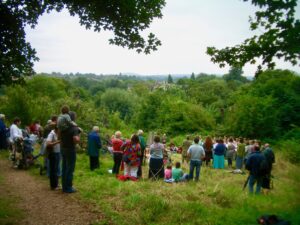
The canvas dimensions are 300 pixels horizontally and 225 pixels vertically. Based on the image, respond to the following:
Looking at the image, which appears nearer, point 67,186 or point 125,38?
point 125,38

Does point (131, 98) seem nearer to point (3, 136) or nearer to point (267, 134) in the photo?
point (267, 134)

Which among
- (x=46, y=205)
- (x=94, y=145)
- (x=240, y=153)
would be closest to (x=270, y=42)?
(x=46, y=205)

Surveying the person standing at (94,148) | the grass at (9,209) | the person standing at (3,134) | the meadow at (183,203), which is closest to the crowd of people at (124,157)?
the person standing at (94,148)

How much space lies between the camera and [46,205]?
24.5 ft

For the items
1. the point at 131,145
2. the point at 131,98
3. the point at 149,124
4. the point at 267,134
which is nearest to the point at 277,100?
the point at 267,134

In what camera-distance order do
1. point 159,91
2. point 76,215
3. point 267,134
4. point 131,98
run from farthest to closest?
point 131,98, point 159,91, point 267,134, point 76,215

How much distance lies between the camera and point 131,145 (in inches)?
439

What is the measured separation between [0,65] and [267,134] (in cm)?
3767

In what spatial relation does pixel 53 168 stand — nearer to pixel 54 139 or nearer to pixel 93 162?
pixel 54 139

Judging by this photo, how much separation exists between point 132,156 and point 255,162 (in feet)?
13.4

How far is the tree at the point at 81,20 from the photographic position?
7.47m

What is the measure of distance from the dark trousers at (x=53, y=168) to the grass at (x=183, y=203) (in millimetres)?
636

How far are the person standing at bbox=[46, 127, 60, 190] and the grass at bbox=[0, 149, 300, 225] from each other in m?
0.65

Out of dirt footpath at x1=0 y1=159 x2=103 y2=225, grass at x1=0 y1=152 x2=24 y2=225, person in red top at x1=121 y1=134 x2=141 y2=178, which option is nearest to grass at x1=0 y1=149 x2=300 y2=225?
dirt footpath at x1=0 y1=159 x2=103 y2=225
